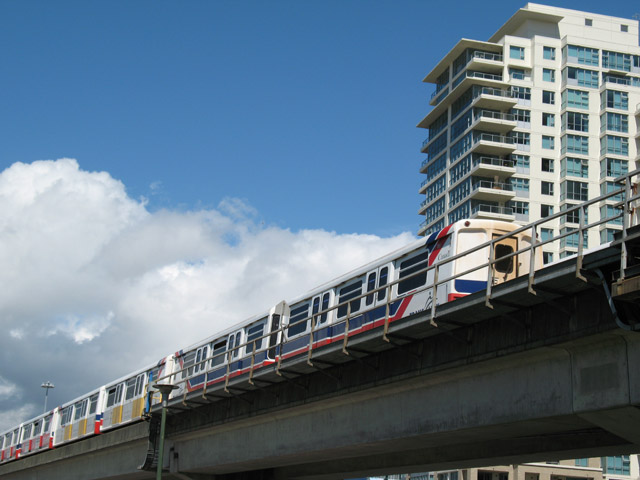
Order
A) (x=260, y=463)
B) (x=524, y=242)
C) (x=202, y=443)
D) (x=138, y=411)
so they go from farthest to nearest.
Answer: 1. (x=138, y=411)
2. (x=202, y=443)
3. (x=260, y=463)
4. (x=524, y=242)

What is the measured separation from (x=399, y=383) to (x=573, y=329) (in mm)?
5823

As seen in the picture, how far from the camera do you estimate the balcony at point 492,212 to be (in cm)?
8550

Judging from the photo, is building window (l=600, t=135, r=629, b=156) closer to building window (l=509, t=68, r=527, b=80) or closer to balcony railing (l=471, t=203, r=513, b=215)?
building window (l=509, t=68, r=527, b=80)

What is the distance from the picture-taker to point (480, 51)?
89188 mm

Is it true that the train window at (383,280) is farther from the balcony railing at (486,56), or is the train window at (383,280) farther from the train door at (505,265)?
the balcony railing at (486,56)

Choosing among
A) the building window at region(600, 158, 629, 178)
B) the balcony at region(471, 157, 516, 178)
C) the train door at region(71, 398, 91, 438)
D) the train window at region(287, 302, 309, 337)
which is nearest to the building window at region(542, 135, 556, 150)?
the balcony at region(471, 157, 516, 178)

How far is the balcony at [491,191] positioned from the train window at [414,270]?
62.8m

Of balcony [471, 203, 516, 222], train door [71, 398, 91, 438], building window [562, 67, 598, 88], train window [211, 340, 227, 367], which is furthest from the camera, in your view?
building window [562, 67, 598, 88]

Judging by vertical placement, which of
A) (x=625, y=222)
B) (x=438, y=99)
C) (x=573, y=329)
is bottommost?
(x=573, y=329)

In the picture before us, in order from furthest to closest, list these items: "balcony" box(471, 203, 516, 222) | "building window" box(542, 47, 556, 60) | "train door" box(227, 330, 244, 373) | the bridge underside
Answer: "building window" box(542, 47, 556, 60), "balcony" box(471, 203, 516, 222), "train door" box(227, 330, 244, 373), the bridge underside

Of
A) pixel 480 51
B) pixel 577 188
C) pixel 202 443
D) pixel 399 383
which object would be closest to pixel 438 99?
pixel 480 51

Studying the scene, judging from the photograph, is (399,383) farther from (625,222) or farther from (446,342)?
(625,222)

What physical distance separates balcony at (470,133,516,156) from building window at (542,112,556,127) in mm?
4463

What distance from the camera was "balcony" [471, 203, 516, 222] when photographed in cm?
8550
